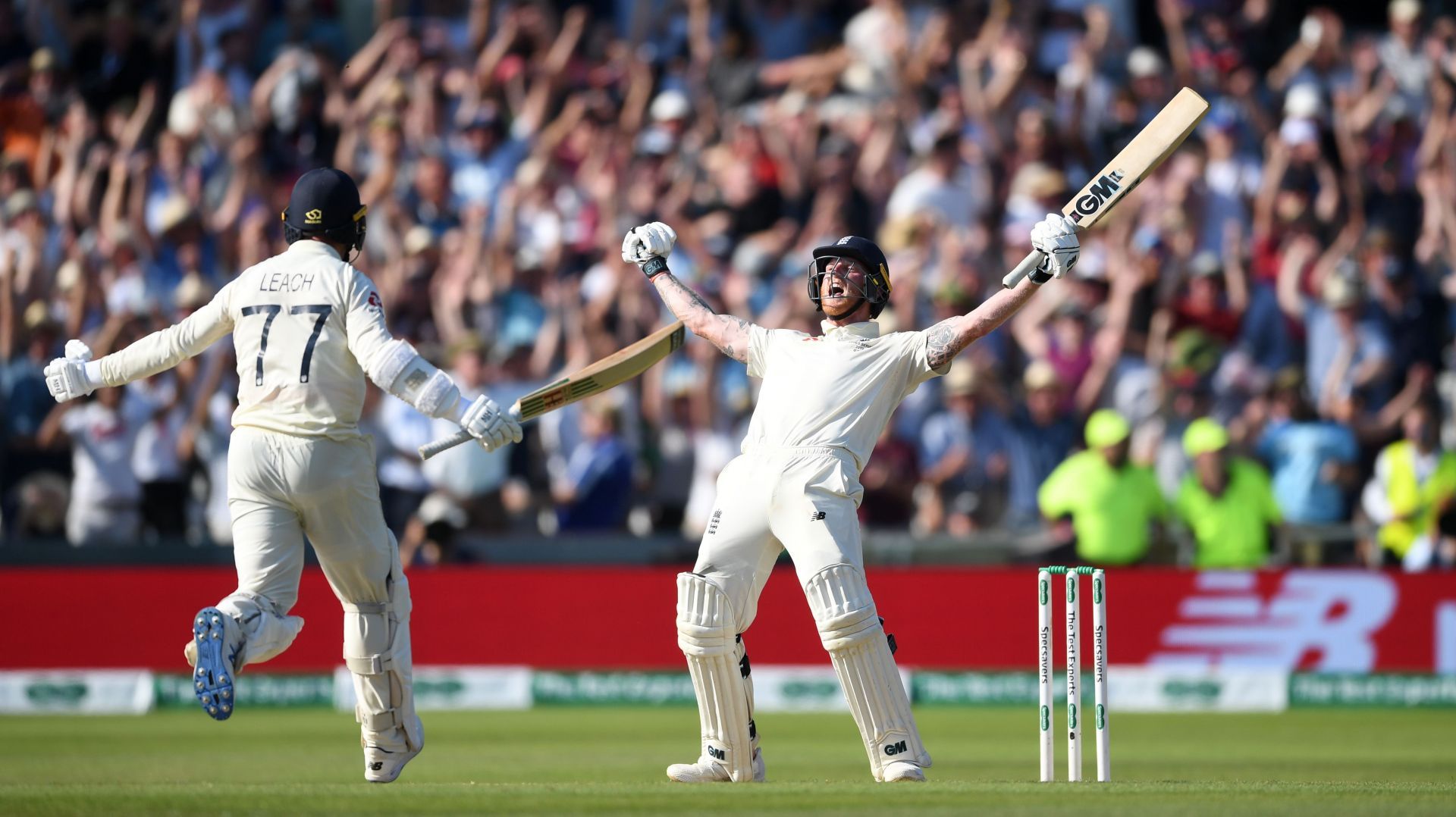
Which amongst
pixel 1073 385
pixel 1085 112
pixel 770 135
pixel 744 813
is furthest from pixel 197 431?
pixel 744 813

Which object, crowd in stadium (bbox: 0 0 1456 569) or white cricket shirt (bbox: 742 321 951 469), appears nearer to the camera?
white cricket shirt (bbox: 742 321 951 469)

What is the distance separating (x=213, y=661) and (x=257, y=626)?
29cm

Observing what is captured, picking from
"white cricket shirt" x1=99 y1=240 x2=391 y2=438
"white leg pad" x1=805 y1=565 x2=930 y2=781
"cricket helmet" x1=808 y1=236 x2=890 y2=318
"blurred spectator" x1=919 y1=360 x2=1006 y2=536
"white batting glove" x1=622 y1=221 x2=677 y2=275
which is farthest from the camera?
"blurred spectator" x1=919 y1=360 x2=1006 y2=536

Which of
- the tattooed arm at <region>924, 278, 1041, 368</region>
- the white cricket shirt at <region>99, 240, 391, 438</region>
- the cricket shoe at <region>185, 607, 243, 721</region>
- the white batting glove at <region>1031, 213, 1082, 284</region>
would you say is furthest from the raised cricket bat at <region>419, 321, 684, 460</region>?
the white batting glove at <region>1031, 213, 1082, 284</region>

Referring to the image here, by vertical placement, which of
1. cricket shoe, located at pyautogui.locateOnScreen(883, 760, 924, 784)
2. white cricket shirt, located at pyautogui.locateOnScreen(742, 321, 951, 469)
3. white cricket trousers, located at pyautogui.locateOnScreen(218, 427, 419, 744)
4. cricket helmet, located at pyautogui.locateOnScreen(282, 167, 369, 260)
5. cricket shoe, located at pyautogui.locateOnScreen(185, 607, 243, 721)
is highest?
cricket helmet, located at pyautogui.locateOnScreen(282, 167, 369, 260)

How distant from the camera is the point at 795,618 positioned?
42.4 feet

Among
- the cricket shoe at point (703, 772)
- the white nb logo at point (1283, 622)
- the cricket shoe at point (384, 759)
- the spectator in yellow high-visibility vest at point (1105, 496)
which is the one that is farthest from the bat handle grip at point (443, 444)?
the white nb logo at point (1283, 622)

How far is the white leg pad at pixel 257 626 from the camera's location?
6.70 meters

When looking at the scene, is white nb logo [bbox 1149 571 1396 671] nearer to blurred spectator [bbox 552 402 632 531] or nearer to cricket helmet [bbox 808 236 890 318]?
blurred spectator [bbox 552 402 632 531]

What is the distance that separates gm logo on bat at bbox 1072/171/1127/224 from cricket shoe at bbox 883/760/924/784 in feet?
6.60

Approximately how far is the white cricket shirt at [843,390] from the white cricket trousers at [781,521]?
0.07 metres

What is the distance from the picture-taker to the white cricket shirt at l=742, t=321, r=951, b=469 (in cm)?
721

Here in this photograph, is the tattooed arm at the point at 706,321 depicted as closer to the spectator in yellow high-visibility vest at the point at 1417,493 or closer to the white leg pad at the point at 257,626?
the white leg pad at the point at 257,626

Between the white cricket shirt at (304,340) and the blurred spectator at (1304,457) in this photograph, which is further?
the blurred spectator at (1304,457)
